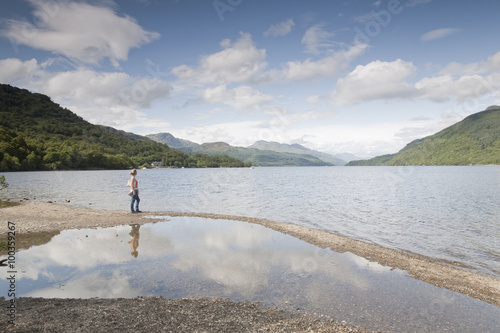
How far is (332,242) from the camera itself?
20.8 m

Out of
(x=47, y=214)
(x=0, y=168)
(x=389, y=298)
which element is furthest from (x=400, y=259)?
(x=0, y=168)

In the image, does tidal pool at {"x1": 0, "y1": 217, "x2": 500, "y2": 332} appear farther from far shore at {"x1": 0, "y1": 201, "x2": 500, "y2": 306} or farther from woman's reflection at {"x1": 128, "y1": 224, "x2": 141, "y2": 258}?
far shore at {"x1": 0, "y1": 201, "x2": 500, "y2": 306}

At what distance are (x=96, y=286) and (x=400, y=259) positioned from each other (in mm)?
16989

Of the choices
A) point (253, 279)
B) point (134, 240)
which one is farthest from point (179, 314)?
point (134, 240)

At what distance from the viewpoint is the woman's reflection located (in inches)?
666

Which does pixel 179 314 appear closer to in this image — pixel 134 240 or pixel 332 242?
pixel 134 240

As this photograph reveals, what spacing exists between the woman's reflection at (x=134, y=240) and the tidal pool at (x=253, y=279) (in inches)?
2.4

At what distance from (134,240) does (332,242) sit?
14.6 meters

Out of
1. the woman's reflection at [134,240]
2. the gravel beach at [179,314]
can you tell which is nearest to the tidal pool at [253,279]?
the woman's reflection at [134,240]

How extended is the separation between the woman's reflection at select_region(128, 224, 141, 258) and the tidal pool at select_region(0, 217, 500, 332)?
0.06m

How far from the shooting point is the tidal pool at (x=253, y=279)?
34.4 feet

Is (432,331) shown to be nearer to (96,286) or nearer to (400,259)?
(400,259)

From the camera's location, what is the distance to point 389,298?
38.4ft

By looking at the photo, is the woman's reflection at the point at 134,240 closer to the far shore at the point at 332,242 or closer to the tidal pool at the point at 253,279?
the tidal pool at the point at 253,279
